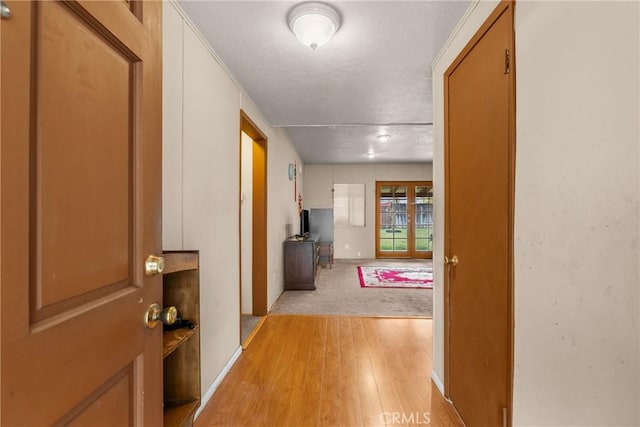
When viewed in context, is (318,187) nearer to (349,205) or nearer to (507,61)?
(349,205)

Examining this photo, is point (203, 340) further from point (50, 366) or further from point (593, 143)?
point (593, 143)

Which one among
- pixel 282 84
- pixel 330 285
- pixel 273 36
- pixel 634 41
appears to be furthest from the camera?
pixel 330 285

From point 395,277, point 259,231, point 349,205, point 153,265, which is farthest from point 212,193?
point 349,205

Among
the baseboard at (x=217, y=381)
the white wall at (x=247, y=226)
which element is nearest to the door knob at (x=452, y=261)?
the baseboard at (x=217, y=381)

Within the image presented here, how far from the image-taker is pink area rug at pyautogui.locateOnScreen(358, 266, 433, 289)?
4.85 meters

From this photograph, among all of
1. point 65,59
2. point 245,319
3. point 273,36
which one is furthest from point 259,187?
point 65,59

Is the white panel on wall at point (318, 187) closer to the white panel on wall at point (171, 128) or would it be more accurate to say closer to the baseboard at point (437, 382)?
the baseboard at point (437, 382)

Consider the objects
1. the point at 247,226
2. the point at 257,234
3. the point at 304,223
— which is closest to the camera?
the point at 247,226

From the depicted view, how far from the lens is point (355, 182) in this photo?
7.45 meters

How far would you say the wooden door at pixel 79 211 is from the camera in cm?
52

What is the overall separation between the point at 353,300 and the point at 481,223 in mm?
2846

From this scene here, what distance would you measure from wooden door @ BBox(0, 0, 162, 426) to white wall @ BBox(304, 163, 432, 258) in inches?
253

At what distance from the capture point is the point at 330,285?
A: 486 cm

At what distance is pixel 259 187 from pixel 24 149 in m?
2.95
